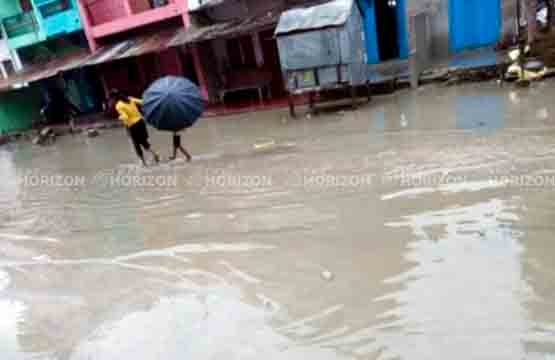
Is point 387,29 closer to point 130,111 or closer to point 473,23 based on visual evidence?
point 473,23

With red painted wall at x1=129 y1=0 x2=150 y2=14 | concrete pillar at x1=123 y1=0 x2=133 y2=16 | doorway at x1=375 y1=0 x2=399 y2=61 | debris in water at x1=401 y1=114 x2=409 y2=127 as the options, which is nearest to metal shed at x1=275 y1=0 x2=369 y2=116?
debris in water at x1=401 y1=114 x2=409 y2=127

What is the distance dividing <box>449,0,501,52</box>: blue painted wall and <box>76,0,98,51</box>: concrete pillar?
13.8 meters

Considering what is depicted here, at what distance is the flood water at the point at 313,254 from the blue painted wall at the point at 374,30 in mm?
6930

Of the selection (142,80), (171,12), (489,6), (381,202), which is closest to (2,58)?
(142,80)

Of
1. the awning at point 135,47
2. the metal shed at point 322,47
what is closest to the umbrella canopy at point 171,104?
the metal shed at point 322,47

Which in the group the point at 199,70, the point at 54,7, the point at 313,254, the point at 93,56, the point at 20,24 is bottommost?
the point at 199,70

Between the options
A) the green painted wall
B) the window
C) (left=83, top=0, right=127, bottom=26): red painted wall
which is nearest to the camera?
(left=83, top=0, right=127, bottom=26): red painted wall

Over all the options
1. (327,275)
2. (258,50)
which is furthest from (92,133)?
(327,275)

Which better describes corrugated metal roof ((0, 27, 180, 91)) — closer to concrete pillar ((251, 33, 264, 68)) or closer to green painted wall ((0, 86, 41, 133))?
green painted wall ((0, 86, 41, 133))

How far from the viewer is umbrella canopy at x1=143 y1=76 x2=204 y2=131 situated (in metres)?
7.18

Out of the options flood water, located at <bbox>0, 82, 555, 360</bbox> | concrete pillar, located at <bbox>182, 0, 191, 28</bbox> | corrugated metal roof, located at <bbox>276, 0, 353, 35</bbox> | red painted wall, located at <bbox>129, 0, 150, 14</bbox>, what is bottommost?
flood water, located at <bbox>0, 82, 555, 360</bbox>

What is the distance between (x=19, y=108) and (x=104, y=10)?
26.3 feet

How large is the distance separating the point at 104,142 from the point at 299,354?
13.1 meters

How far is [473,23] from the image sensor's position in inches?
519
